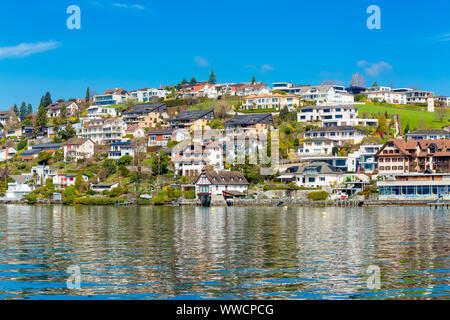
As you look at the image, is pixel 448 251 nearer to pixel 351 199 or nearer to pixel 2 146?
pixel 351 199

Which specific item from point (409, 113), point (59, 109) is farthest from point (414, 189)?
point (59, 109)

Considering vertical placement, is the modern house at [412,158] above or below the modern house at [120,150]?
below

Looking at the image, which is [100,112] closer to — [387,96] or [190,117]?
[190,117]

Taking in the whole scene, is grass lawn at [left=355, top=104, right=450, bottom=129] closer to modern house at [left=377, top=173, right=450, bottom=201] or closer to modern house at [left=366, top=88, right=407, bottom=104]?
modern house at [left=366, top=88, right=407, bottom=104]

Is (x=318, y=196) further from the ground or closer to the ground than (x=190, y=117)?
closer to the ground

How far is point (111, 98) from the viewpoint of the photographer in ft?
617

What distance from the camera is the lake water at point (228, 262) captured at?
22672 mm

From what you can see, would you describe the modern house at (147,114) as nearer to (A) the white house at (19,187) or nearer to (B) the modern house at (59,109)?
(B) the modern house at (59,109)

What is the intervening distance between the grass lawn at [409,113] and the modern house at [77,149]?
6510 centimetres

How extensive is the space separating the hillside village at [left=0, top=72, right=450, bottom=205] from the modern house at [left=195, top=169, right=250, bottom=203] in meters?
0.19

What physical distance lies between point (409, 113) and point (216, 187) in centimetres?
6463

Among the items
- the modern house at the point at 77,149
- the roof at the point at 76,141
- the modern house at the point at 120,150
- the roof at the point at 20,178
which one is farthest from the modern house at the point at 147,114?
the roof at the point at 20,178
